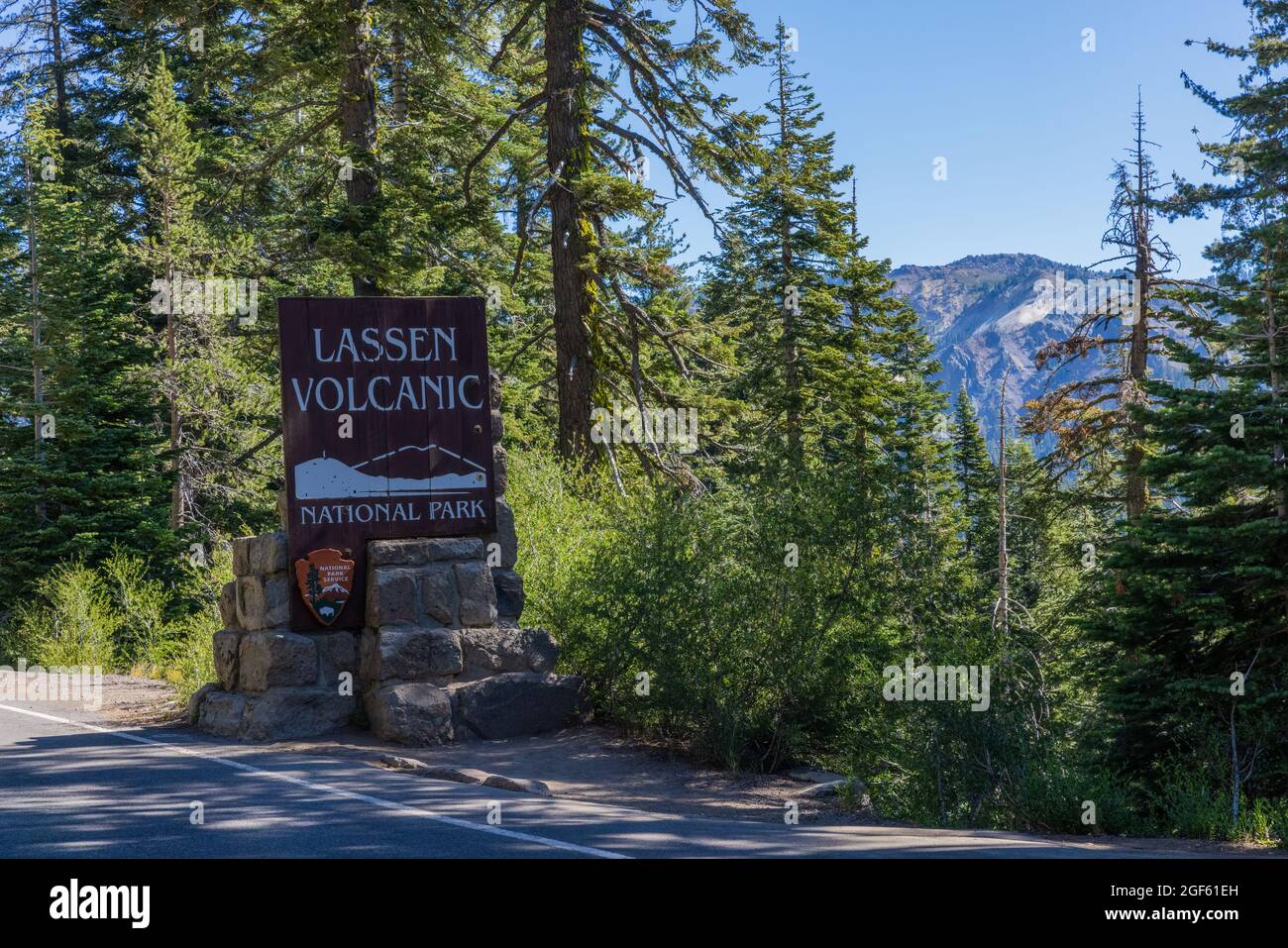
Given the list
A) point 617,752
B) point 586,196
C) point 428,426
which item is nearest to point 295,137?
point 586,196

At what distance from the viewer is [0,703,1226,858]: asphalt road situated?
20.6 feet

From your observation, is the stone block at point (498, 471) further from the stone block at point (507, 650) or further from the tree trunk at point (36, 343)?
the tree trunk at point (36, 343)

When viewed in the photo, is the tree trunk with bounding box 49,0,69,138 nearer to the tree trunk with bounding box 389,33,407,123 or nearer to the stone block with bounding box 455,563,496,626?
the tree trunk with bounding box 389,33,407,123

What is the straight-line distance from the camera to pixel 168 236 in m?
23.3

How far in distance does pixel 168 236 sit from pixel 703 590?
17.4 meters

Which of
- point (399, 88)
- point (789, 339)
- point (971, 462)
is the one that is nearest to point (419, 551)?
point (399, 88)

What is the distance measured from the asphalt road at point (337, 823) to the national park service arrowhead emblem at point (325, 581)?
1775 mm

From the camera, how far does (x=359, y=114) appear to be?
68.7ft

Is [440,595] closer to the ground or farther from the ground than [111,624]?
farther from the ground

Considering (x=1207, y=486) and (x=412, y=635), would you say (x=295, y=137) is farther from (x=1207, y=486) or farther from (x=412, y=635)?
(x=1207, y=486)
